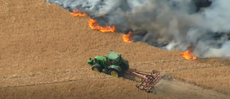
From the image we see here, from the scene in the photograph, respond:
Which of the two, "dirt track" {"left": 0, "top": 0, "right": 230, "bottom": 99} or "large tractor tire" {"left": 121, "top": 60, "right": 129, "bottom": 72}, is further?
"large tractor tire" {"left": 121, "top": 60, "right": 129, "bottom": 72}

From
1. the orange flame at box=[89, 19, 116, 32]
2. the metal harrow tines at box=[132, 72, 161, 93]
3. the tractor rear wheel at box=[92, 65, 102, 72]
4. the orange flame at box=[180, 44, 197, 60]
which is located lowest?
the metal harrow tines at box=[132, 72, 161, 93]

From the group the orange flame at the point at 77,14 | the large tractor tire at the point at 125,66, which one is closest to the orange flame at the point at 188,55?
the large tractor tire at the point at 125,66

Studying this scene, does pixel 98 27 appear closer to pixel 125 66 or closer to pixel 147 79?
pixel 125 66

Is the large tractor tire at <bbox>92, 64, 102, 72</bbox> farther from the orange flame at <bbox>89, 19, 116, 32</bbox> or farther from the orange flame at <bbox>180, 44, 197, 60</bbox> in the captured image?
the orange flame at <bbox>180, 44, 197, 60</bbox>

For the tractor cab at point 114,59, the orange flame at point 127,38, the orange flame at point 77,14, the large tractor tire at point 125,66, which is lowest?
the large tractor tire at point 125,66

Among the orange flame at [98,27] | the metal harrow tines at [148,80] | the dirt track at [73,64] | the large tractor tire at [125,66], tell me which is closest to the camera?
the metal harrow tines at [148,80]

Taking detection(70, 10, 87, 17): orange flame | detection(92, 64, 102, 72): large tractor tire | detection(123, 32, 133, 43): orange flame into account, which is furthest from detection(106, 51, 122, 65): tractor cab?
detection(70, 10, 87, 17): orange flame

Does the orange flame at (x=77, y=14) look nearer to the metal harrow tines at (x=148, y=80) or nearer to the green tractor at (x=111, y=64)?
the green tractor at (x=111, y=64)
